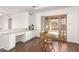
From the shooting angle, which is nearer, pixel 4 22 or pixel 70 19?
pixel 4 22

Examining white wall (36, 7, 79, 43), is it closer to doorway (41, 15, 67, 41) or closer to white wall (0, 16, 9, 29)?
doorway (41, 15, 67, 41)

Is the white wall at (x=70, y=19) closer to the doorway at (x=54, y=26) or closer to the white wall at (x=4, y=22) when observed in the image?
the doorway at (x=54, y=26)

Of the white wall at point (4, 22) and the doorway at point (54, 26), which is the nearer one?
the white wall at point (4, 22)

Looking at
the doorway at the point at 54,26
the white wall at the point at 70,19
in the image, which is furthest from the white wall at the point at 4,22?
the doorway at the point at 54,26

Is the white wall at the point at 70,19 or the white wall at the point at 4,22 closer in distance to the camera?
the white wall at the point at 4,22

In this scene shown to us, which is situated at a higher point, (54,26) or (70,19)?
(70,19)

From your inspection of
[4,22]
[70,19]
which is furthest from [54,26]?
[4,22]

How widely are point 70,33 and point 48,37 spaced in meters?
0.68

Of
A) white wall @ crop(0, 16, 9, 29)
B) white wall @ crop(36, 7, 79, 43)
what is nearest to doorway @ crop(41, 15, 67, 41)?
white wall @ crop(36, 7, 79, 43)

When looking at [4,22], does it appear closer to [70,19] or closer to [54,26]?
[54,26]
